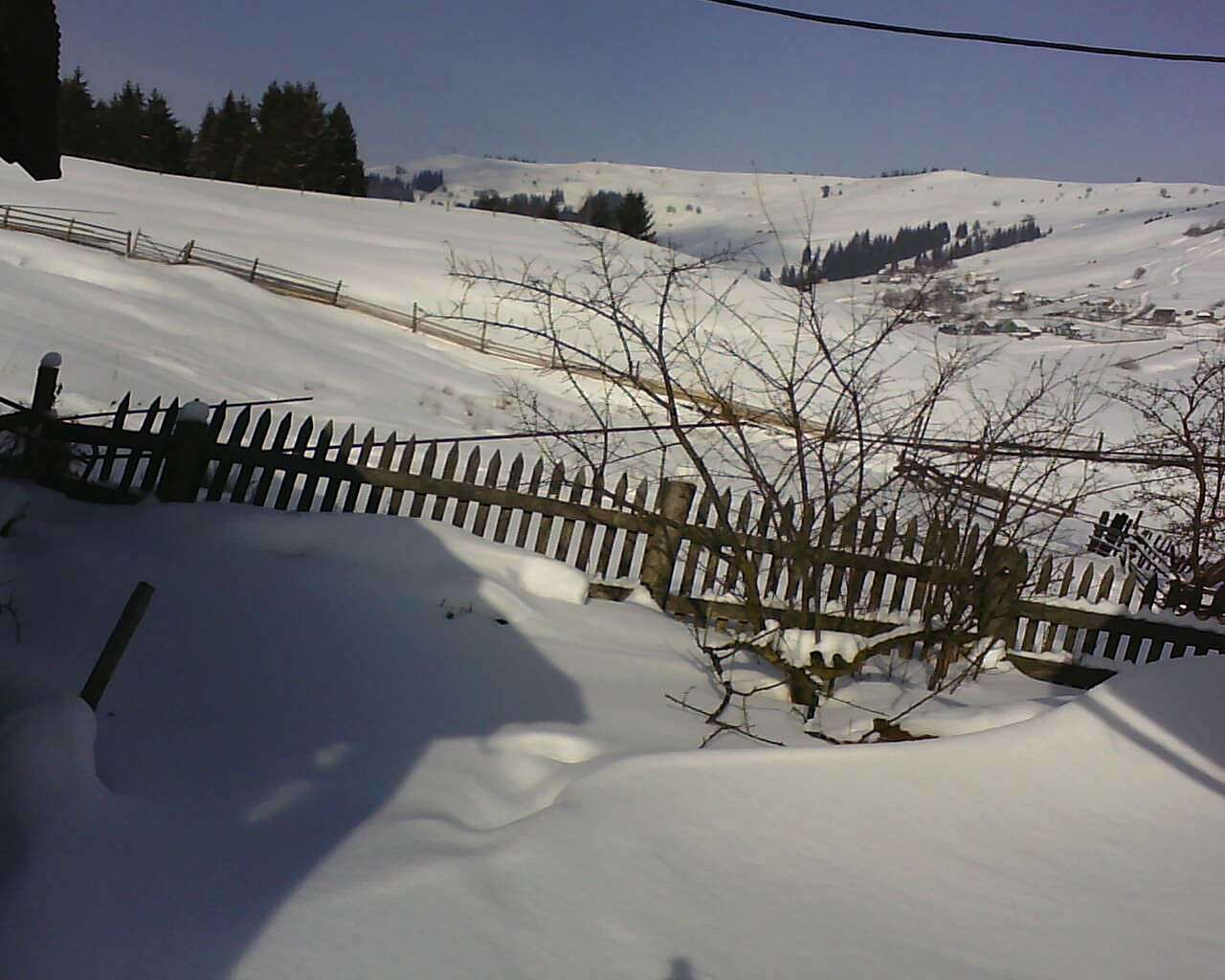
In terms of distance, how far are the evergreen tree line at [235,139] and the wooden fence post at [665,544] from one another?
57370 mm

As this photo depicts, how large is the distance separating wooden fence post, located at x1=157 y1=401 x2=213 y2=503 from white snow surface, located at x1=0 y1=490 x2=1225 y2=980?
1.24 m

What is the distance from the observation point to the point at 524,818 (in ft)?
9.36

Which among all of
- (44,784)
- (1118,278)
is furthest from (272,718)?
(1118,278)

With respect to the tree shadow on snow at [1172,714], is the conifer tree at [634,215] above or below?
above

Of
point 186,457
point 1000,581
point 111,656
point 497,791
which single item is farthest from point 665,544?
point 111,656

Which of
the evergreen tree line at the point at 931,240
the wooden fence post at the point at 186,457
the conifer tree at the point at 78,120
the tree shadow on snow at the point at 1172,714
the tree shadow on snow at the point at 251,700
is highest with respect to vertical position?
the evergreen tree line at the point at 931,240

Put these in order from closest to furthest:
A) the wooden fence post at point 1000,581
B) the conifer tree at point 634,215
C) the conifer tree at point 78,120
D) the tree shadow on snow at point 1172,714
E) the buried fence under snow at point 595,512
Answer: the tree shadow on snow at point 1172,714, the wooden fence post at point 1000,581, the buried fence under snow at point 595,512, the conifer tree at point 78,120, the conifer tree at point 634,215

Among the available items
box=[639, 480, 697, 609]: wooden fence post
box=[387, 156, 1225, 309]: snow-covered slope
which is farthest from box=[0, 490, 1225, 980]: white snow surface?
box=[387, 156, 1225, 309]: snow-covered slope

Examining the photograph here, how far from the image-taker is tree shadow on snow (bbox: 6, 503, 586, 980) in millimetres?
2371

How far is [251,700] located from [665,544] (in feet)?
9.18

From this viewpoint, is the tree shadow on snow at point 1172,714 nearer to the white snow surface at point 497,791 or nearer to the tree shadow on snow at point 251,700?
the white snow surface at point 497,791

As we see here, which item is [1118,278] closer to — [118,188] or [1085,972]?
[118,188]

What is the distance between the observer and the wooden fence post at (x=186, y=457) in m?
5.72

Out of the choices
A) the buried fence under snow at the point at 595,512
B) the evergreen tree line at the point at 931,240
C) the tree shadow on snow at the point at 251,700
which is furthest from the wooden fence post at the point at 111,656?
the evergreen tree line at the point at 931,240
